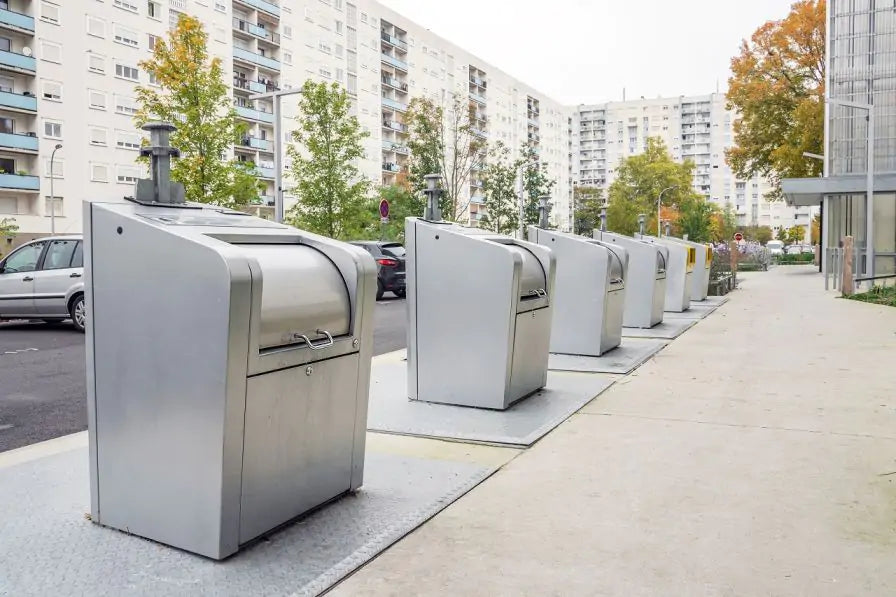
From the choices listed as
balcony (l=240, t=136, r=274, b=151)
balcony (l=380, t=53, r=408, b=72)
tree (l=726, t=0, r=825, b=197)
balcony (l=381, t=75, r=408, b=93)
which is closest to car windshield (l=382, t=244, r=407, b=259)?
tree (l=726, t=0, r=825, b=197)

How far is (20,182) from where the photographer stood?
43.8 metres

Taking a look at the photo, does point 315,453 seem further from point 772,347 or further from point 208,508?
point 772,347

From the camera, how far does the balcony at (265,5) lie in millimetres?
58156

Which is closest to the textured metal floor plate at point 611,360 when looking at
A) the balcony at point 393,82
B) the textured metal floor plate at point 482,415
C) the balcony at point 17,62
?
the textured metal floor plate at point 482,415

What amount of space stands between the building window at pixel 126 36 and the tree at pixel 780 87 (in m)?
36.1

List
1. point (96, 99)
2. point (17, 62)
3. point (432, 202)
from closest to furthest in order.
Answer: point (432, 202) < point (17, 62) < point (96, 99)

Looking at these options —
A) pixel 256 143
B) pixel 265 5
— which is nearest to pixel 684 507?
pixel 256 143

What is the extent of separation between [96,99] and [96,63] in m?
2.13

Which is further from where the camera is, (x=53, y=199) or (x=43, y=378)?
(x=53, y=199)

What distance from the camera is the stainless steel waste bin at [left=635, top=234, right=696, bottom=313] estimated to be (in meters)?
14.9

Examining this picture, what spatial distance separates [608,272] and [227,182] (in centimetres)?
1715

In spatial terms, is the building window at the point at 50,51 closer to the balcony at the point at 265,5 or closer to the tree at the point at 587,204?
the balcony at the point at 265,5

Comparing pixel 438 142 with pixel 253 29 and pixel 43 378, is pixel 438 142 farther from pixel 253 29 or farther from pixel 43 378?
pixel 253 29

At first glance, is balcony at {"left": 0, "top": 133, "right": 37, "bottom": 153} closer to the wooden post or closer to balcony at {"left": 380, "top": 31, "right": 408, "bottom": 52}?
balcony at {"left": 380, "top": 31, "right": 408, "bottom": 52}
